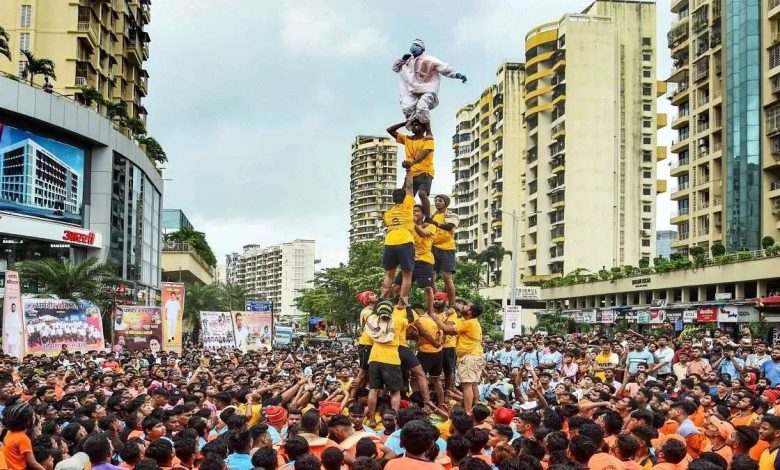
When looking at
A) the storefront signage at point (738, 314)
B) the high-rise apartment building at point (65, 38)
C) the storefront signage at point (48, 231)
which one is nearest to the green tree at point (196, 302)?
the high-rise apartment building at point (65, 38)

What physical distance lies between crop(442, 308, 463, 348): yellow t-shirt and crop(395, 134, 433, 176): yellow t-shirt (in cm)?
285

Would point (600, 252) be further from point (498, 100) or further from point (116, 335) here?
point (116, 335)

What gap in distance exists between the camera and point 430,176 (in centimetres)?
1491

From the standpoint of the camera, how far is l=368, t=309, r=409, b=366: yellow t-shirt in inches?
466

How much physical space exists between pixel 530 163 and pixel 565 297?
60.1 feet

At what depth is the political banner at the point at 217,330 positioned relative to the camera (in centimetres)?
2817

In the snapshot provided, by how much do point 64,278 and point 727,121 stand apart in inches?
1535

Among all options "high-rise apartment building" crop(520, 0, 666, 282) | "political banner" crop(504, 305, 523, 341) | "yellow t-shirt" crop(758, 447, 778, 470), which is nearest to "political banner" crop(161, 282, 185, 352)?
"political banner" crop(504, 305, 523, 341)

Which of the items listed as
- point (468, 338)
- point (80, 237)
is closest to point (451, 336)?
point (468, 338)

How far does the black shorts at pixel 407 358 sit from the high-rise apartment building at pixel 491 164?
67251 mm

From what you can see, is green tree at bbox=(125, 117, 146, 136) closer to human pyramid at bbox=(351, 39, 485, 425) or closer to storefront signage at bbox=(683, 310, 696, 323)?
storefront signage at bbox=(683, 310, 696, 323)

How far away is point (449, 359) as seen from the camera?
13.3 metres

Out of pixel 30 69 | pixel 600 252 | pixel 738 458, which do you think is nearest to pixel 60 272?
pixel 30 69

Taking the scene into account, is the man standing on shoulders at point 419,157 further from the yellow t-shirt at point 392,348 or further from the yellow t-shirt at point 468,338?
the yellow t-shirt at point 392,348
